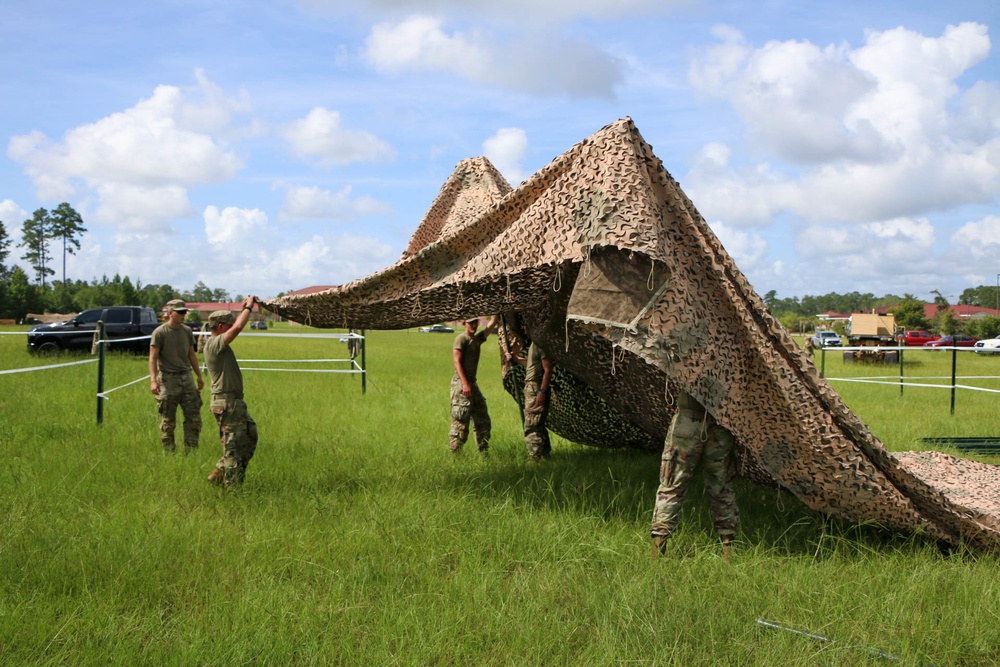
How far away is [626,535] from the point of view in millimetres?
5281

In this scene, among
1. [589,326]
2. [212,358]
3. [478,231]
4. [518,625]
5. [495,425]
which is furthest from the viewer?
[495,425]

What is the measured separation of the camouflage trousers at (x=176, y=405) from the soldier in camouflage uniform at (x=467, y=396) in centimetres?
267

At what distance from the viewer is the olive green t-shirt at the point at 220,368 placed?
6281mm

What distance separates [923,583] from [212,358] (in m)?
5.22

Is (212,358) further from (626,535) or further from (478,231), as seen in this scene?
(626,535)

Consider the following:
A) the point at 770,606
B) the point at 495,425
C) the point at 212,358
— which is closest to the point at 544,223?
the point at 770,606

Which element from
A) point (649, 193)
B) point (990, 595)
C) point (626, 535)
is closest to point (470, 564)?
point (626, 535)

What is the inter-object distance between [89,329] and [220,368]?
60.3ft

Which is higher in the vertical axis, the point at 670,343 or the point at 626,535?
the point at 670,343

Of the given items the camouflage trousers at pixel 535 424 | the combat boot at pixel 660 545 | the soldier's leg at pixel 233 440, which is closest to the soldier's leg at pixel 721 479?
the combat boot at pixel 660 545

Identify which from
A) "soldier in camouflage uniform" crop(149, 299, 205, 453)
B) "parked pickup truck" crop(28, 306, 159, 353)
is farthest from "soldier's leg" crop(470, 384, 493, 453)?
"parked pickup truck" crop(28, 306, 159, 353)

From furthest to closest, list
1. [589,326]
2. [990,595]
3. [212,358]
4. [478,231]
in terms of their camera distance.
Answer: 1. [212,358]
2. [478,231]
3. [589,326]
4. [990,595]

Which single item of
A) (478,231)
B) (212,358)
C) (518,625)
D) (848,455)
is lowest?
(518,625)

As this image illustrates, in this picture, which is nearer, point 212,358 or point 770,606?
point 770,606
